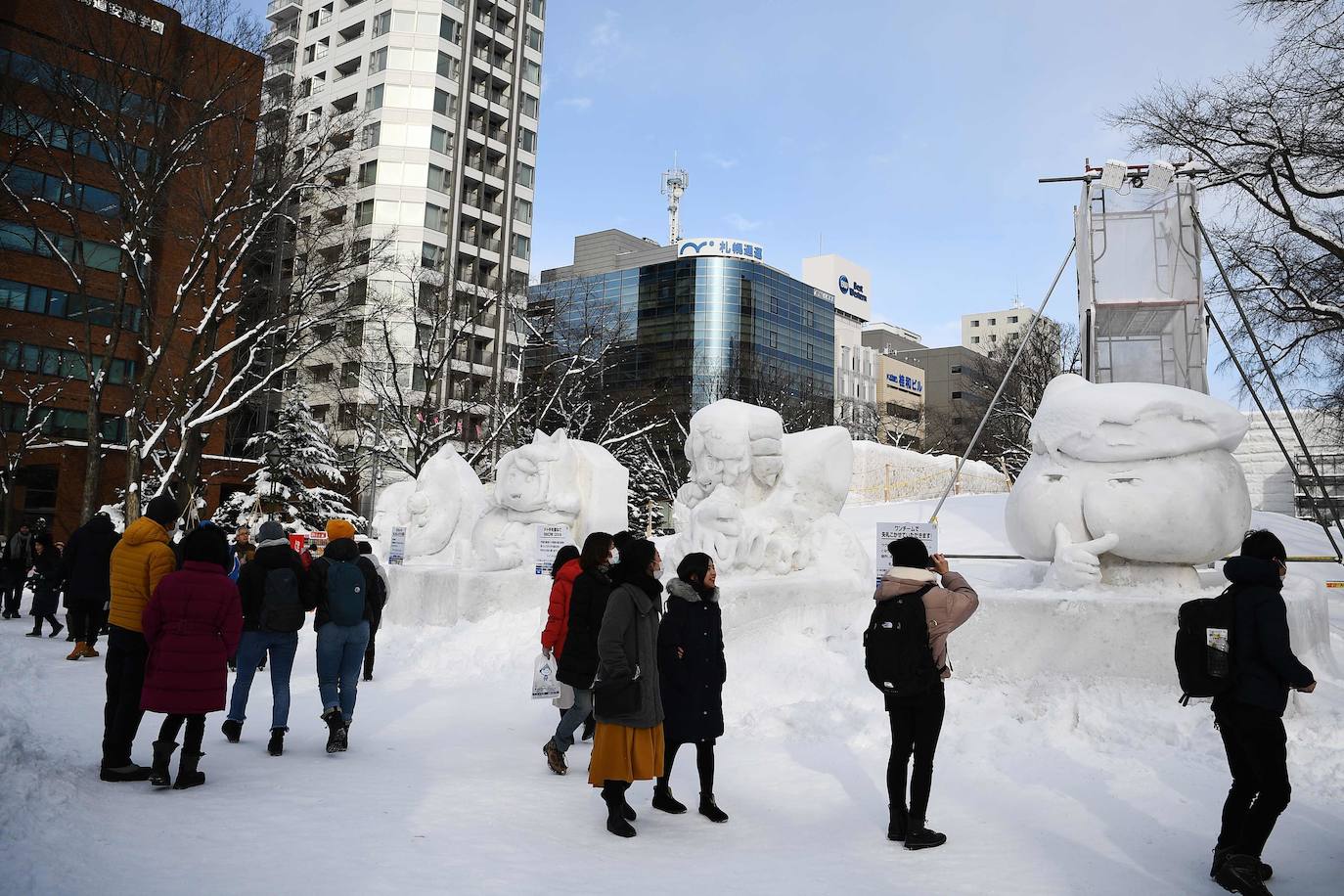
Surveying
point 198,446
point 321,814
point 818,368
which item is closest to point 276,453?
point 198,446

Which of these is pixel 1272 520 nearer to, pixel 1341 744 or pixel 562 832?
pixel 1341 744

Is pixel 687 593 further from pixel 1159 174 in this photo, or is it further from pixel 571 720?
pixel 1159 174

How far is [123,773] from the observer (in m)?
5.32

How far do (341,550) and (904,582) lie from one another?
4.02m

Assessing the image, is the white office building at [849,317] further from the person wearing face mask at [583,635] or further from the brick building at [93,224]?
the person wearing face mask at [583,635]

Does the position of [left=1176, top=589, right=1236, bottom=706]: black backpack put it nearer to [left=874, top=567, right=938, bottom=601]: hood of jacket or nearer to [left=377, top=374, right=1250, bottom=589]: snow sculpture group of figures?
[left=874, top=567, right=938, bottom=601]: hood of jacket

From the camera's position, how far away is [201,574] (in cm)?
536

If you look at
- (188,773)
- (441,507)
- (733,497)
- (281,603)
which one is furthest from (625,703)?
(441,507)

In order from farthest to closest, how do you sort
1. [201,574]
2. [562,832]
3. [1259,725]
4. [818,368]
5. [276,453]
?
[818,368] < [276,453] < [201,574] < [562,832] < [1259,725]

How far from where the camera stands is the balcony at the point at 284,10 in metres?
58.6

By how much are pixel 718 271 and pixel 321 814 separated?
60.9 m

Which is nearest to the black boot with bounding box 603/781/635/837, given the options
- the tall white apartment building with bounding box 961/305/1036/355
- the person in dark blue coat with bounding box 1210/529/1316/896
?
the person in dark blue coat with bounding box 1210/529/1316/896

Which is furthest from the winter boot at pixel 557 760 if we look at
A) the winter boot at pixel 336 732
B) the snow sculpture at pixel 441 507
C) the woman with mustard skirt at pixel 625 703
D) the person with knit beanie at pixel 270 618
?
the snow sculpture at pixel 441 507

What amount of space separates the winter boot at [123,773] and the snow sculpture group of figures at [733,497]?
564 cm
